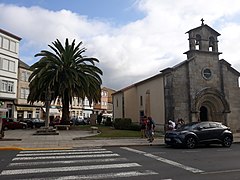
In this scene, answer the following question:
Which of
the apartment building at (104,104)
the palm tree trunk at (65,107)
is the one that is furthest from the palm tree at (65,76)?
the apartment building at (104,104)

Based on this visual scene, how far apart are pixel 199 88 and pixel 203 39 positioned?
208 inches

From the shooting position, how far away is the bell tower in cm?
2684

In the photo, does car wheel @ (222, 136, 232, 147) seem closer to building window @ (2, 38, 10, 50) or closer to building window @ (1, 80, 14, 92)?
building window @ (1, 80, 14, 92)

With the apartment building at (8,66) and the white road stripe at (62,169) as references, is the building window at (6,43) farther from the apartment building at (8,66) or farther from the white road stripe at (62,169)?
the white road stripe at (62,169)

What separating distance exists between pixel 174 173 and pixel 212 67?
872 inches

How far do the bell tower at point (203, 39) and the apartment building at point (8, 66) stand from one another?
Answer: 28921mm

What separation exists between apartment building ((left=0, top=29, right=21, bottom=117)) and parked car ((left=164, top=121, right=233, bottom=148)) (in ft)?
108

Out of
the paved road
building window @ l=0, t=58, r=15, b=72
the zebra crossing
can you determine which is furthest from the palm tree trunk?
the zebra crossing

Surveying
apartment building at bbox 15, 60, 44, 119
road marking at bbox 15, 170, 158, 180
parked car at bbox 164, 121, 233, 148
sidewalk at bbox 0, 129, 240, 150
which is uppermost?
apartment building at bbox 15, 60, 44, 119

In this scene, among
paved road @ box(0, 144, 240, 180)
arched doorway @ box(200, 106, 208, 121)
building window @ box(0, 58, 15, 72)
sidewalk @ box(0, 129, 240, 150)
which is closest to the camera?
paved road @ box(0, 144, 240, 180)

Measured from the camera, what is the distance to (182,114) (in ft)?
83.7

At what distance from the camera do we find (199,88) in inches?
1053

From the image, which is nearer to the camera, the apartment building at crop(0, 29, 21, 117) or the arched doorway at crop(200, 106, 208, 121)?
the arched doorway at crop(200, 106, 208, 121)

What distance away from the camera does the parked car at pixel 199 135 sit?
1497 centimetres
